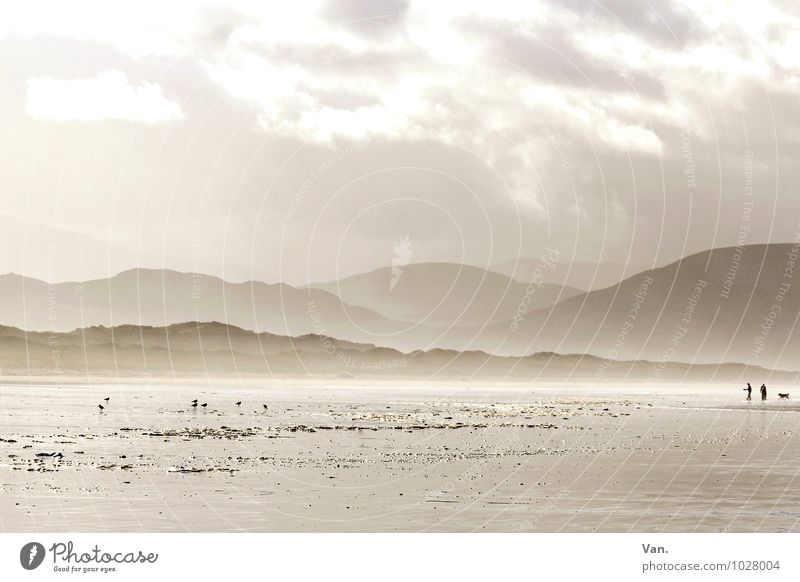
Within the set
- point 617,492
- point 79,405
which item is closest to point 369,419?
point 79,405

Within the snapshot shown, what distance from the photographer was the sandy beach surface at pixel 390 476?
28.6 metres

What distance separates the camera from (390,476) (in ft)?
120

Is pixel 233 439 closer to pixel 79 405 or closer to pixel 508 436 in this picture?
pixel 508 436

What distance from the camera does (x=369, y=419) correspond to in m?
66.5
